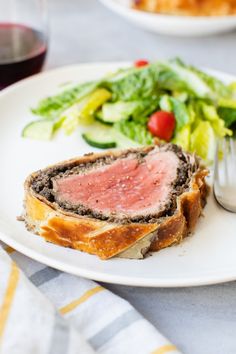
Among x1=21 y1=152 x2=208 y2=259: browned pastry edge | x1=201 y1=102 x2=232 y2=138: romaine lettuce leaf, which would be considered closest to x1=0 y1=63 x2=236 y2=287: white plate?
x1=21 y1=152 x2=208 y2=259: browned pastry edge

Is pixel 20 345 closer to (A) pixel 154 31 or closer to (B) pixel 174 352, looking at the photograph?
(B) pixel 174 352

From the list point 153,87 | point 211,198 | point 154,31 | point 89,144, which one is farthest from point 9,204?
point 154,31

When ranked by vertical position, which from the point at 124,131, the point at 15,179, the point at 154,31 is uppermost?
the point at 15,179

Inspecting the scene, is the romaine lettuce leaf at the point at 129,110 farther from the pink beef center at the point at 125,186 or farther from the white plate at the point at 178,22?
the white plate at the point at 178,22

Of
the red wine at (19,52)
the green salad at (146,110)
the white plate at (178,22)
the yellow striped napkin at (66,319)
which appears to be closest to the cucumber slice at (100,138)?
the green salad at (146,110)

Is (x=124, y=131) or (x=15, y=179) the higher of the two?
(x=15, y=179)

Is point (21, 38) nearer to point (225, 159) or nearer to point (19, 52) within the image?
point (19, 52)
